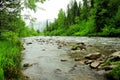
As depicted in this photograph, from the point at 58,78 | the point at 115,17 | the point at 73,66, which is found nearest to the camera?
the point at 58,78

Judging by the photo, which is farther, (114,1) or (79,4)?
(79,4)

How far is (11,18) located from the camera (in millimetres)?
14594

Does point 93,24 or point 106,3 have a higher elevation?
point 106,3

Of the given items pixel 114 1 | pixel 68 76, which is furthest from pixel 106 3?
pixel 68 76

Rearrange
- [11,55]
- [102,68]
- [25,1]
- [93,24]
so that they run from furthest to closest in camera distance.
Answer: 1. [93,24]
2. [25,1]
3. [102,68]
4. [11,55]

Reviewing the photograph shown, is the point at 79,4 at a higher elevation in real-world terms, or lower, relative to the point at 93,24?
higher

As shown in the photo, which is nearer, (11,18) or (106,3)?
(11,18)

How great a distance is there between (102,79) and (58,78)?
2.16 m

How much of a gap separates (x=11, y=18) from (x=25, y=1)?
1532mm

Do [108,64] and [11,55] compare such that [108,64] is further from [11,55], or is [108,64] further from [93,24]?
[93,24]

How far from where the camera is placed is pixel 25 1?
14492mm

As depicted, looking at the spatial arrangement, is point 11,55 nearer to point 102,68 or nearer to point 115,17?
point 102,68

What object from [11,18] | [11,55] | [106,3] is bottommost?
[11,55]

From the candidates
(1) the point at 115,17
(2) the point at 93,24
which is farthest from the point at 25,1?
(2) the point at 93,24
